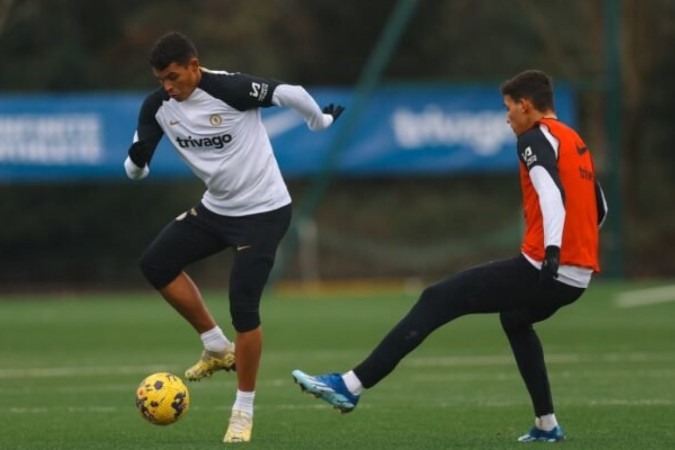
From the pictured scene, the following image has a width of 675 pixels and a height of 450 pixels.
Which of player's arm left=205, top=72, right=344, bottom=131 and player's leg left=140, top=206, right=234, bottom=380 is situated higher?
player's arm left=205, top=72, right=344, bottom=131

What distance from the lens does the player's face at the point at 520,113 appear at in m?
9.62

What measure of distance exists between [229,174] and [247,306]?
84 cm

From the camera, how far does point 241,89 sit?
404 inches

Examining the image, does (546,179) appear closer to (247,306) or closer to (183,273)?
(247,306)

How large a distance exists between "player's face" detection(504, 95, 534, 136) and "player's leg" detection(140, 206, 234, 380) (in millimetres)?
2093

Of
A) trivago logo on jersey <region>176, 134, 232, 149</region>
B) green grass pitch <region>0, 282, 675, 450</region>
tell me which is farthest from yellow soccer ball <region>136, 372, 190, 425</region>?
trivago logo on jersey <region>176, 134, 232, 149</region>

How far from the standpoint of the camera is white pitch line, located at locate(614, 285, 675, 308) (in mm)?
24516

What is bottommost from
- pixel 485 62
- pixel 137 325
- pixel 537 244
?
pixel 137 325

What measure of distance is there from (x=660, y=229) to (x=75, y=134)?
1274cm

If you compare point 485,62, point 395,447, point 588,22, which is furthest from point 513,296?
point 485,62

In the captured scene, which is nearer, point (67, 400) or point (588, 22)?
point (67, 400)

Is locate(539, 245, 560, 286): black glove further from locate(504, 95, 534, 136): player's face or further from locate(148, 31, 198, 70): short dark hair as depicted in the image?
locate(148, 31, 198, 70): short dark hair

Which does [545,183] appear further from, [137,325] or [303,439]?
[137,325]

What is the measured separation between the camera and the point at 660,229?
112 ft
